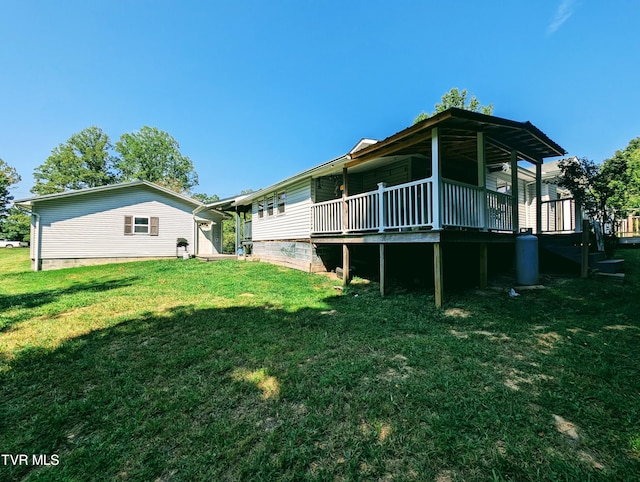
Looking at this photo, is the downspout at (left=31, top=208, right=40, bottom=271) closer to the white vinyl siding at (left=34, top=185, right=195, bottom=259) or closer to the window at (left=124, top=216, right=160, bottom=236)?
the white vinyl siding at (left=34, top=185, right=195, bottom=259)

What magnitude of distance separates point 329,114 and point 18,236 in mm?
50689

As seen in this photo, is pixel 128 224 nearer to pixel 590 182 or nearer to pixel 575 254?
pixel 575 254

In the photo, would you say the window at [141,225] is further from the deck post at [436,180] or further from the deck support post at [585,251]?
the deck support post at [585,251]

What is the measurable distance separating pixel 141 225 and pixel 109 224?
149 cm

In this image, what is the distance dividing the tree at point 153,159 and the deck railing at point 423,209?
3468 centimetres

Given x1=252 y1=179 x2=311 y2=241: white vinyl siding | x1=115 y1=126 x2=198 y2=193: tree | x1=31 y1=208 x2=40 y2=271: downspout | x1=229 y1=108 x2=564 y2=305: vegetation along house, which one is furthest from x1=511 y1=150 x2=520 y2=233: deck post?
x1=115 y1=126 x2=198 y2=193: tree

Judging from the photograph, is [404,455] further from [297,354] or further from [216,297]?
[216,297]

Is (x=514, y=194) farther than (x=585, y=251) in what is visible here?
Yes

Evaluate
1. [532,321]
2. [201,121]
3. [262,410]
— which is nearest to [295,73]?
[201,121]

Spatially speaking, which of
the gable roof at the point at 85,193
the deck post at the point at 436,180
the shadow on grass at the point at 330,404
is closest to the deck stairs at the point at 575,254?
the shadow on grass at the point at 330,404

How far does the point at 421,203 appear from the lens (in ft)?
19.8

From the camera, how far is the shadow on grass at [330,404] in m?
1.90

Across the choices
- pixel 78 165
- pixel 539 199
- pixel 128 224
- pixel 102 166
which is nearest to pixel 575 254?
pixel 539 199

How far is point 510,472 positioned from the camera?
5.81 feet
